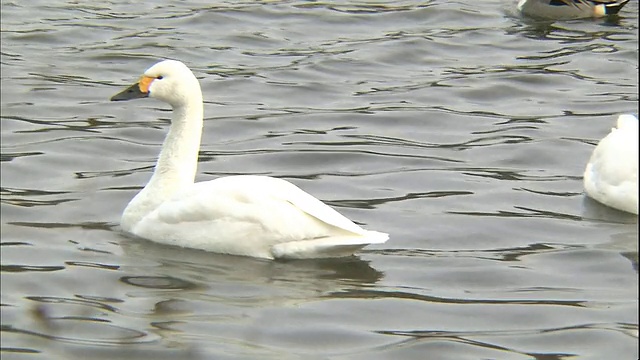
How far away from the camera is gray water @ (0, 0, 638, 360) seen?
6559 mm

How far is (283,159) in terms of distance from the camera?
33.5ft

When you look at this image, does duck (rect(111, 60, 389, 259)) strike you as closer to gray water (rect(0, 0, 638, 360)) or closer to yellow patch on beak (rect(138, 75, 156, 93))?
gray water (rect(0, 0, 638, 360))

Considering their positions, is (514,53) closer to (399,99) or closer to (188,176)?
(399,99)

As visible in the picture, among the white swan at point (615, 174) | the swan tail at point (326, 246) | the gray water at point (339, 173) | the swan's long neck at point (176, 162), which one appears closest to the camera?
the gray water at point (339, 173)

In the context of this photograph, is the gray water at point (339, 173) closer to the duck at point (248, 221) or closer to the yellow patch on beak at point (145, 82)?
the duck at point (248, 221)

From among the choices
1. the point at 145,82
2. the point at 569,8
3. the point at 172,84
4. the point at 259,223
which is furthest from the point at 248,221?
the point at 569,8

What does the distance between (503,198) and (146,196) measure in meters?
2.40

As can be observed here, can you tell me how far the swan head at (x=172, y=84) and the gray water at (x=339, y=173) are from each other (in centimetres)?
78

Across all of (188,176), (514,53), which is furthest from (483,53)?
(188,176)

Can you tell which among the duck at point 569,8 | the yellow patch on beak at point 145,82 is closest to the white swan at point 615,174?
the yellow patch on beak at point 145,82

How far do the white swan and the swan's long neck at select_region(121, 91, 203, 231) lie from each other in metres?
2.62

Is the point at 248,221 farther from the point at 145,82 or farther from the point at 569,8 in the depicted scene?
the point at 569,8

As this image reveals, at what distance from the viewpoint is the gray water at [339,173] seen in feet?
21.5

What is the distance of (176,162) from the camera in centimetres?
831
